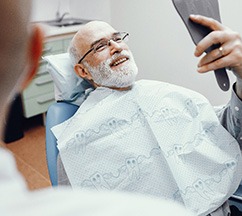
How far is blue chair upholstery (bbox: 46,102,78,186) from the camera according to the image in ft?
4.85

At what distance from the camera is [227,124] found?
151cm

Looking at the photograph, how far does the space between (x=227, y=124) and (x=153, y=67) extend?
1400 mm

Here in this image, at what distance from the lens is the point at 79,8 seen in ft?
Answer: 11.1

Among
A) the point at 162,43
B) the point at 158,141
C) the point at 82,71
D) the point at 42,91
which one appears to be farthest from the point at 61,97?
the point at 42,91

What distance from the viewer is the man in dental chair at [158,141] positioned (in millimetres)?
1361

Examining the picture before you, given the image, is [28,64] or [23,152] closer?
[28,64]

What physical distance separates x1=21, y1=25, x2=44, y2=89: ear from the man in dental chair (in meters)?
0.86

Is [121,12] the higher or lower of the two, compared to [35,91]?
higher

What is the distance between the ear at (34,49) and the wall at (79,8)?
2.78 metres

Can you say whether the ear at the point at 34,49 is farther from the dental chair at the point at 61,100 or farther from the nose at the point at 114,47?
the nose at the point at 114,47

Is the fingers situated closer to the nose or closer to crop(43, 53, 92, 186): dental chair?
the nose

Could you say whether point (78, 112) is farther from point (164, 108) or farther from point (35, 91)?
point (35, 91)

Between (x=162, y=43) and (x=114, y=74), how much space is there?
3.82 feet

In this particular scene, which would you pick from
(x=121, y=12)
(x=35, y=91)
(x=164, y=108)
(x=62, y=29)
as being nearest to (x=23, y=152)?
(x=35, y=91)
